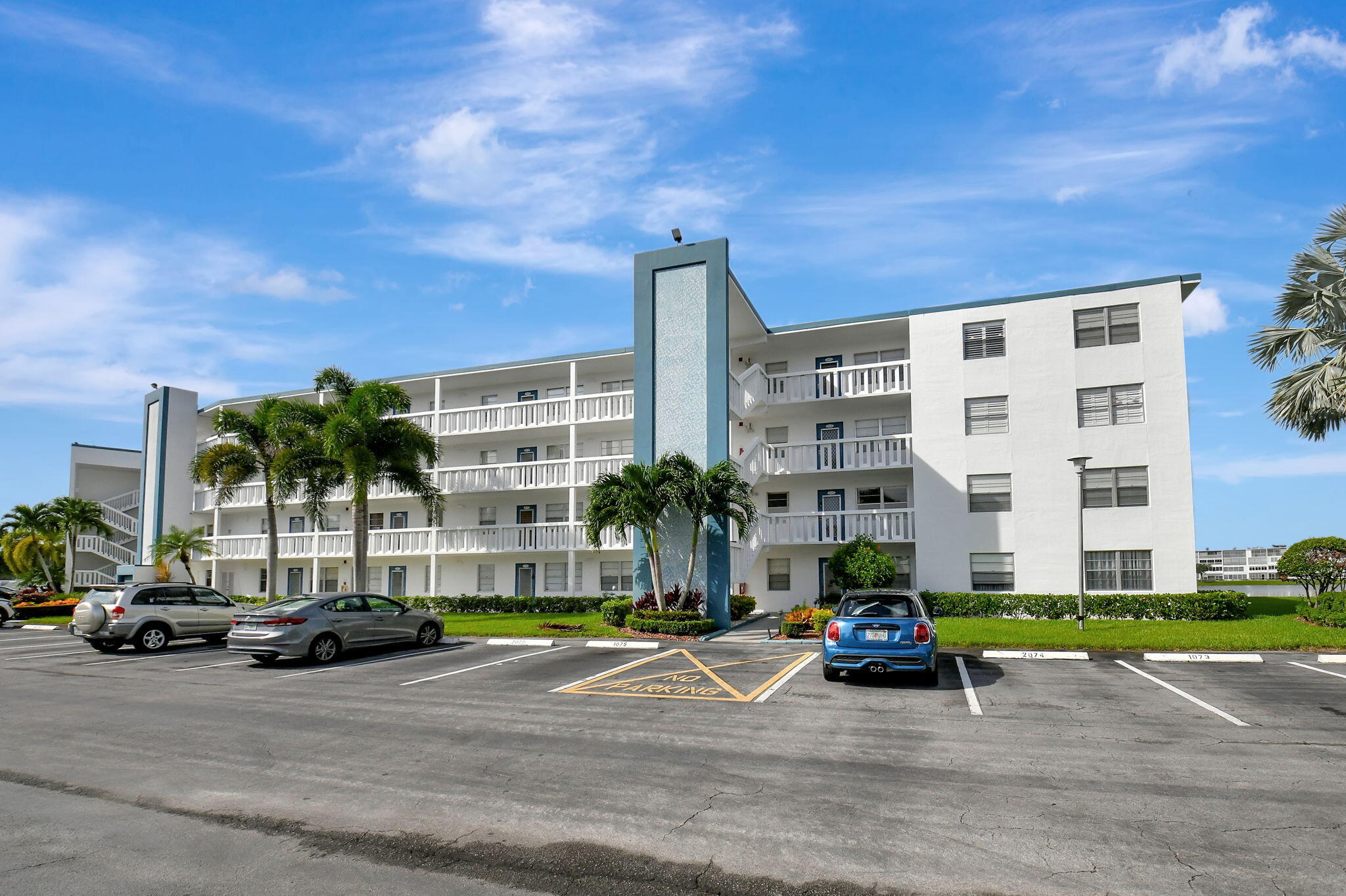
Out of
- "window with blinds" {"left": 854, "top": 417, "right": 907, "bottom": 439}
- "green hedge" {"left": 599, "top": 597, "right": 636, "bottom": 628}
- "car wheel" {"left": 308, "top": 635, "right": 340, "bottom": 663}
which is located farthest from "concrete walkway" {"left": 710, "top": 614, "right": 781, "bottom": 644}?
"car wheel" {"left": 308, "top": 635, "right": 340, "bottom": 663}

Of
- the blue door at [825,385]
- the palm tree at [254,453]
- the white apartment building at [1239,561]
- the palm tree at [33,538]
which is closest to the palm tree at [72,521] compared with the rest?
the palm tree at [33,538]

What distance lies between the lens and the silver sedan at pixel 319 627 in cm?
1694

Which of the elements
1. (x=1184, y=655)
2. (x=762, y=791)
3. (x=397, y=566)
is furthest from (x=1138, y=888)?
(x=397, y=566)

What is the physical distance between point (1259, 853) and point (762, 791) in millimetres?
3868

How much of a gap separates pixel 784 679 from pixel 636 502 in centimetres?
895

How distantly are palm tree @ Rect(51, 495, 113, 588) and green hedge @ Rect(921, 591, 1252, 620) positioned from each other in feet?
140

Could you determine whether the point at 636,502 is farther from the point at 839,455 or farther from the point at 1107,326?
the point at 1107,326

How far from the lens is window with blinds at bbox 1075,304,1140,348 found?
25.9 meters

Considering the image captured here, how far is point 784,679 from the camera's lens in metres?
14.3

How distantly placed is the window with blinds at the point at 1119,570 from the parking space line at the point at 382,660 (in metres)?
18.9

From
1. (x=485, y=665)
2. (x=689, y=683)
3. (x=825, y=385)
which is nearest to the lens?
(x=689, y=683)

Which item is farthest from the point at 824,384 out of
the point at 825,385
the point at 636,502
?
the point at 636,502

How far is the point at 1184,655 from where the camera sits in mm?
16125

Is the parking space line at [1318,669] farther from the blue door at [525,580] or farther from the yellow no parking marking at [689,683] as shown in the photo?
the blue door at [525,580]
